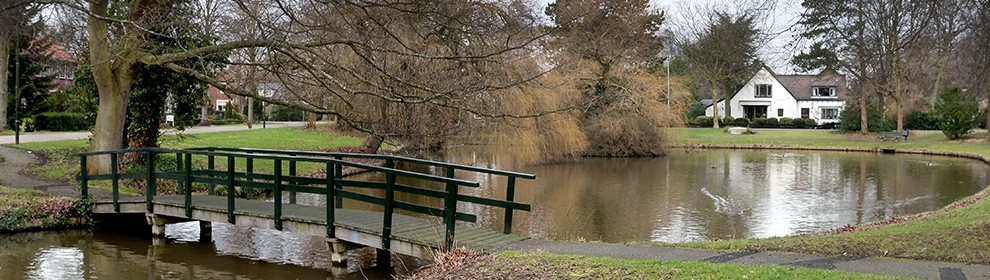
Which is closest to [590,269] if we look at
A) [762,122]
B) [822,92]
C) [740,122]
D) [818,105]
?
[740,122]

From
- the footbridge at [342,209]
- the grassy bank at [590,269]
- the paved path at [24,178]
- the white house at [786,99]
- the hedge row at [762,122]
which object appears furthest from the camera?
the white house at [786,99]

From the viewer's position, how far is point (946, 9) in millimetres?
11320

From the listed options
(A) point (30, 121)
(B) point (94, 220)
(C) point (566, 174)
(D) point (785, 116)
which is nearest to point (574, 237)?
(B) point (94, 220)

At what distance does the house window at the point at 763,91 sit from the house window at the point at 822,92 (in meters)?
4.13

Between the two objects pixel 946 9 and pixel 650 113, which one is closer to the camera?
pixel 946 9

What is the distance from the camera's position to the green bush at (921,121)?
174 ft

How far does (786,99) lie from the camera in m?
68.9

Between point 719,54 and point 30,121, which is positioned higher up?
Answer: point 719,54

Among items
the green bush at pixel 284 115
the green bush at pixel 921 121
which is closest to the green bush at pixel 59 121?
the green bush at pixel 284 115

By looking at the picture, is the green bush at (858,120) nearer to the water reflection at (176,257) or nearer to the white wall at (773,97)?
the white wall at (773,97)

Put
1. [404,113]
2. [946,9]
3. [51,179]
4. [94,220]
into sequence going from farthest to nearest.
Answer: [404,113]
[51,179]
[94,220]
[946,9]

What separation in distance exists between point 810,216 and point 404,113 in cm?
Result: 1103

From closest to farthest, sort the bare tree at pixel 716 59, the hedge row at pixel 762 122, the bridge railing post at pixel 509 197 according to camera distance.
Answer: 1. the bridge railing post at pixel 509 197
2. the bare tree at pixel 716 59
3. the hedge row at pixel 762 122

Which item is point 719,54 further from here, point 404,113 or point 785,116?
point 404,113
